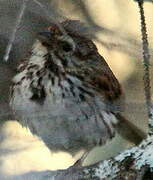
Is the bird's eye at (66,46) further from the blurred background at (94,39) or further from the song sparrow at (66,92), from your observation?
the blurred background at (94,39)

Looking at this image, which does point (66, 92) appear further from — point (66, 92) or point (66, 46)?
point (66, 46)

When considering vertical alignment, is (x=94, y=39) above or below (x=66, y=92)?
above

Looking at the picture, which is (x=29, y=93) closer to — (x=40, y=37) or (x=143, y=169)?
(x=40, y=37)

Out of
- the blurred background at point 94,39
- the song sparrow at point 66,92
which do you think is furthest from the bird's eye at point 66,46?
the blurred background at point 94,39

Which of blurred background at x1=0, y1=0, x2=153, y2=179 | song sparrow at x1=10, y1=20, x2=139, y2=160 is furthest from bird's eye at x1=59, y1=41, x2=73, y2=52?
blurred background at x1=0, y1=0, x2=153, y2=179

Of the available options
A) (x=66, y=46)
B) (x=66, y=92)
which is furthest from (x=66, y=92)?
(x=66, y=46)

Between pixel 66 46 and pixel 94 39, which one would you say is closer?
pixel 66 46

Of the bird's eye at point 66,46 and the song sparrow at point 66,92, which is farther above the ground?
the bird's eye at point 66,46

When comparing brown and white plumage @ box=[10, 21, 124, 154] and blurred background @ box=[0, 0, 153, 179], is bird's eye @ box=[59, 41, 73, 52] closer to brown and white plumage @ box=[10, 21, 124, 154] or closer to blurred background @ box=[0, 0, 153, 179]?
brown and white plumage @ box=[10, 21, 124, 154]
